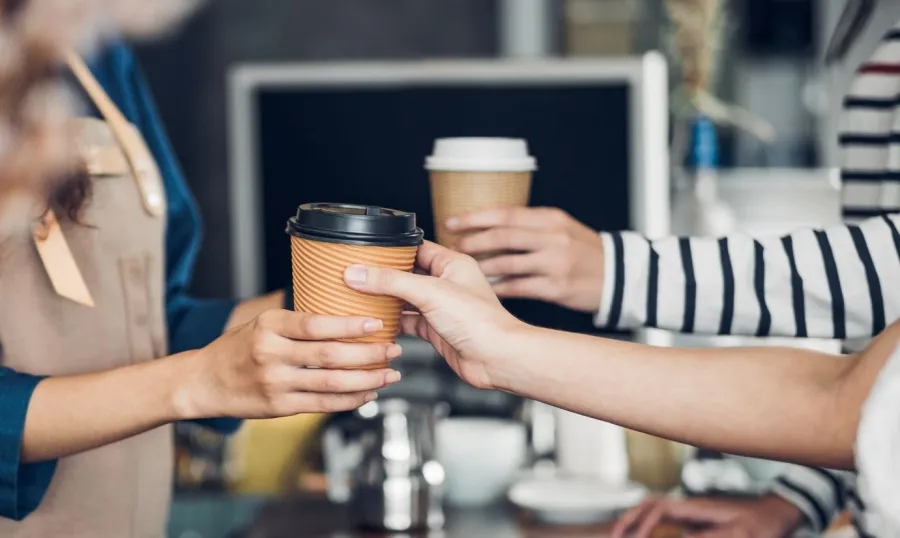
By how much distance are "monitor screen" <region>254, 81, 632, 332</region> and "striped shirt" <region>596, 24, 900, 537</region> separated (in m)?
0.52

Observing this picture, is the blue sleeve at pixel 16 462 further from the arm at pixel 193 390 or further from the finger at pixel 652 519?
the finger at pixel 652 519

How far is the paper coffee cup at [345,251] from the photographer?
2.10 ft

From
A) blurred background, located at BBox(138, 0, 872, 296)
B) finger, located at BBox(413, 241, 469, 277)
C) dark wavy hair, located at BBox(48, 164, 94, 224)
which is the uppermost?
blurred background, located at BBox(138, 0, 872, 296)

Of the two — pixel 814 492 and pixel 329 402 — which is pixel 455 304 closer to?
pixel 329 402

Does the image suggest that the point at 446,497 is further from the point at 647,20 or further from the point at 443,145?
the point at 647,20

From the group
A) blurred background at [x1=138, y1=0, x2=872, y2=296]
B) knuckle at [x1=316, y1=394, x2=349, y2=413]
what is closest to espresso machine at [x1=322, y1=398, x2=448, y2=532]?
knuckle at [x1=316, y1=394, x2=349, y2=413]

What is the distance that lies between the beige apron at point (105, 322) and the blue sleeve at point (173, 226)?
40 millimetres

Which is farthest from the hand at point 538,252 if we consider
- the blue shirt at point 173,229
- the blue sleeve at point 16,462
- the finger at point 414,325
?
the blue sleeve at point 16,462

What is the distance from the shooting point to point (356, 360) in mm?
642

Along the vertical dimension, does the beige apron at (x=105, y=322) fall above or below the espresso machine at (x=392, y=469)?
above

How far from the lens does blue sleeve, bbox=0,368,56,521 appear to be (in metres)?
0.73

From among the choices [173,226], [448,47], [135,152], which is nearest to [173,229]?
[173,226]

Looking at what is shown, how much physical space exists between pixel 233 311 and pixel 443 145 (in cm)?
29

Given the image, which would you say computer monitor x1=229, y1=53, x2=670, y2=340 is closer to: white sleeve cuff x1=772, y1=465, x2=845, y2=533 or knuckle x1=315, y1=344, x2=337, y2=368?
white sleeve cuff x1=772, y1=465, x2=845, y2=533
